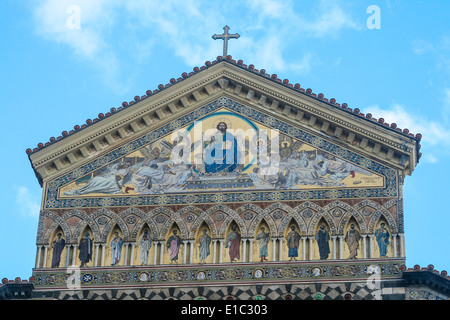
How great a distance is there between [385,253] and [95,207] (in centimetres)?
693

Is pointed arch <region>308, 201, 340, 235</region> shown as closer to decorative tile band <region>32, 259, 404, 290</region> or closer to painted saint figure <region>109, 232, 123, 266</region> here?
decorative tile band <region>32, 259, 404, 290</region>

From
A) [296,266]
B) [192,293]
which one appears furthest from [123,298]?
[296,266]

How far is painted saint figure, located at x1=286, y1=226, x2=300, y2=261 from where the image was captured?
27.2m

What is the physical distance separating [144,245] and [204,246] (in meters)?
1.42

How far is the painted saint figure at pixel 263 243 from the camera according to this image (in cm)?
2736

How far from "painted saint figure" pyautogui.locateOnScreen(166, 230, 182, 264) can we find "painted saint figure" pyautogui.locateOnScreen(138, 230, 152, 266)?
0.46 metres

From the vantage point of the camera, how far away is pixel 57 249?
92.2 ft

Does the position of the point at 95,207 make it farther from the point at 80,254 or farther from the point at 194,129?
the point at 194,129

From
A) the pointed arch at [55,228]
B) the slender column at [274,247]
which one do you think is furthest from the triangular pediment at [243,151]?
the slender column at [274,247]

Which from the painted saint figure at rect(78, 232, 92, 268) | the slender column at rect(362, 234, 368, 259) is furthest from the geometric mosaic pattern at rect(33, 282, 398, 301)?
the painted saint figure at rect(78, 232, 92, 268)

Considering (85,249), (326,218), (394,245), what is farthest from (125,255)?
(394,245)

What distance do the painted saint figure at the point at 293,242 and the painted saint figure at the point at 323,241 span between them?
1.51 ft

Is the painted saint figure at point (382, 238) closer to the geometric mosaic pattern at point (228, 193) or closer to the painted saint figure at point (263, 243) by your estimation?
the geometric mosaic pattern at point (228, 193)

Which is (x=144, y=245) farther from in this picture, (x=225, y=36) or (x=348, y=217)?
(x=225, y=36)
